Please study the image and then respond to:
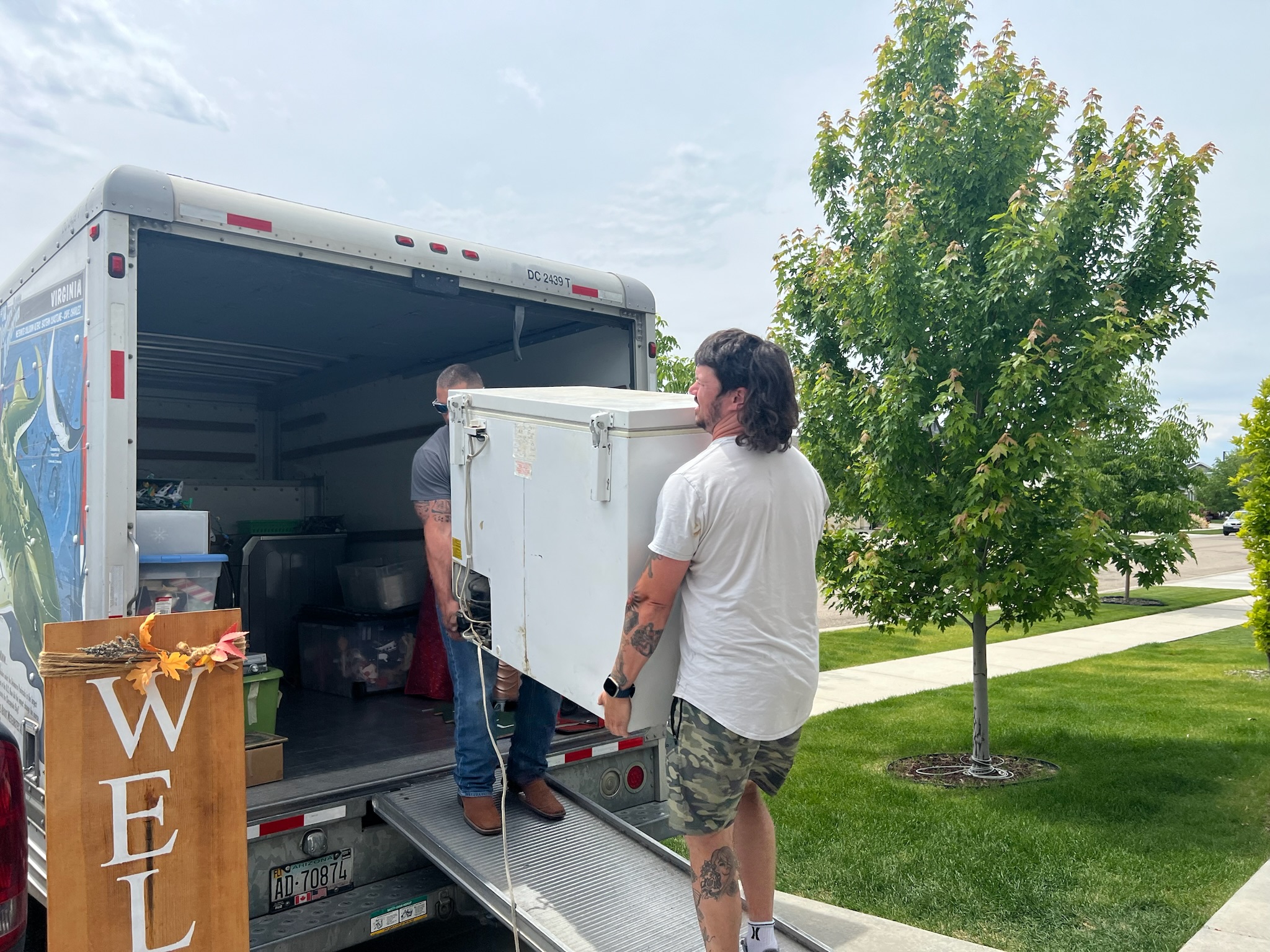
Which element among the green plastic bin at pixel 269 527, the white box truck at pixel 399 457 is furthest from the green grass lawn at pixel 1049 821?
the green plastic bin at pixel 269 527

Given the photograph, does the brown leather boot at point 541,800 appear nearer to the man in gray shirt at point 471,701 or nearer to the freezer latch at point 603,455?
the man in gray shirt at point 471,701

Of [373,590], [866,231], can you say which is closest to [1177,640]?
[866,231]

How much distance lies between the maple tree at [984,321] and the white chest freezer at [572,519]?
327 centimetres

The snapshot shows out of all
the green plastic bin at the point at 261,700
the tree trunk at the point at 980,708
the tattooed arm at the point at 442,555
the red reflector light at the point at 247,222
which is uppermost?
the red reflector light at the point at 247,222

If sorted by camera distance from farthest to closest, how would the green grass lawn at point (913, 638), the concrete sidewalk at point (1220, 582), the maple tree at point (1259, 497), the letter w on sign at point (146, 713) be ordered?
the concrete sidewalk at point (1220, 582), the green grass lawn at point (913, 638), the maple tree at point (1259, 497), the letter w on sign at point (146, 713)

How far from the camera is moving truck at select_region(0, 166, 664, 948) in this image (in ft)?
10.1

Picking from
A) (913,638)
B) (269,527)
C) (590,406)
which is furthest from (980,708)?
(913,638)

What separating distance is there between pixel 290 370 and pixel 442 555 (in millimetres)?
4279

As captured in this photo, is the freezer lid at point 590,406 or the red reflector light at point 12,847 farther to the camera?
the freezer lid at point 590,406

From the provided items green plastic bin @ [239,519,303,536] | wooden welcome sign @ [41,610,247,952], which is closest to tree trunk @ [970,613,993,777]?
green plastic bin @ [239,519,303,536]

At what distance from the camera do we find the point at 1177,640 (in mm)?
13094

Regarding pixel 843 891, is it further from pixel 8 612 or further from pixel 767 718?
pixel 8 612

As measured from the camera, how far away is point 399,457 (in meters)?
6.51

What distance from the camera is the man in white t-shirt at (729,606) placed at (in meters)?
2.62
